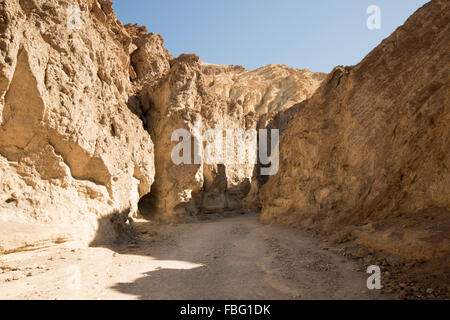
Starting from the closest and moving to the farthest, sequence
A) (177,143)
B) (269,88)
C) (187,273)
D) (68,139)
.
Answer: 1. (187,273)
2. (68,139)
3. (177,143)
4. (269,88)

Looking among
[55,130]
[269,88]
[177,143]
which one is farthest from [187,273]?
[269,88]

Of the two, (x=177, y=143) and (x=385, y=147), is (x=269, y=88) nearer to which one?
(x=177, y=143)

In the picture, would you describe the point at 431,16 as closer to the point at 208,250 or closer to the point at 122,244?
the point at 208,250

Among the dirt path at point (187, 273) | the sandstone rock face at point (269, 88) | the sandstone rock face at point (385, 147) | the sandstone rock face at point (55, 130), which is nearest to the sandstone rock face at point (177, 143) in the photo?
the sandstone rock face at point (55, 130)

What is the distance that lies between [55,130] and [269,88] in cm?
4154

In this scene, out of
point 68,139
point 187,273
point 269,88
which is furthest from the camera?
point 269,88

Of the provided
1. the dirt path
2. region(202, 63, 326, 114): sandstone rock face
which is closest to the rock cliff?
the dirt path

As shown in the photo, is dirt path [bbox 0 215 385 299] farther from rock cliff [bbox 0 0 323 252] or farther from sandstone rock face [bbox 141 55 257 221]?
sandstone rock face [bbox 141 55 257 221]

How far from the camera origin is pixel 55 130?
688 cm

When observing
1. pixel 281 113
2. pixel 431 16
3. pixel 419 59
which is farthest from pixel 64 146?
pixel 281 113

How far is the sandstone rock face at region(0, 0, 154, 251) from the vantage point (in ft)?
19.0

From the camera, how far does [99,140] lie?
→ 853cm

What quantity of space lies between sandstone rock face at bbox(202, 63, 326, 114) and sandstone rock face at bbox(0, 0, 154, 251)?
106 feet

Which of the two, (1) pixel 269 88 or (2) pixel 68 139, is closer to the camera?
(2) pixel 68 139
